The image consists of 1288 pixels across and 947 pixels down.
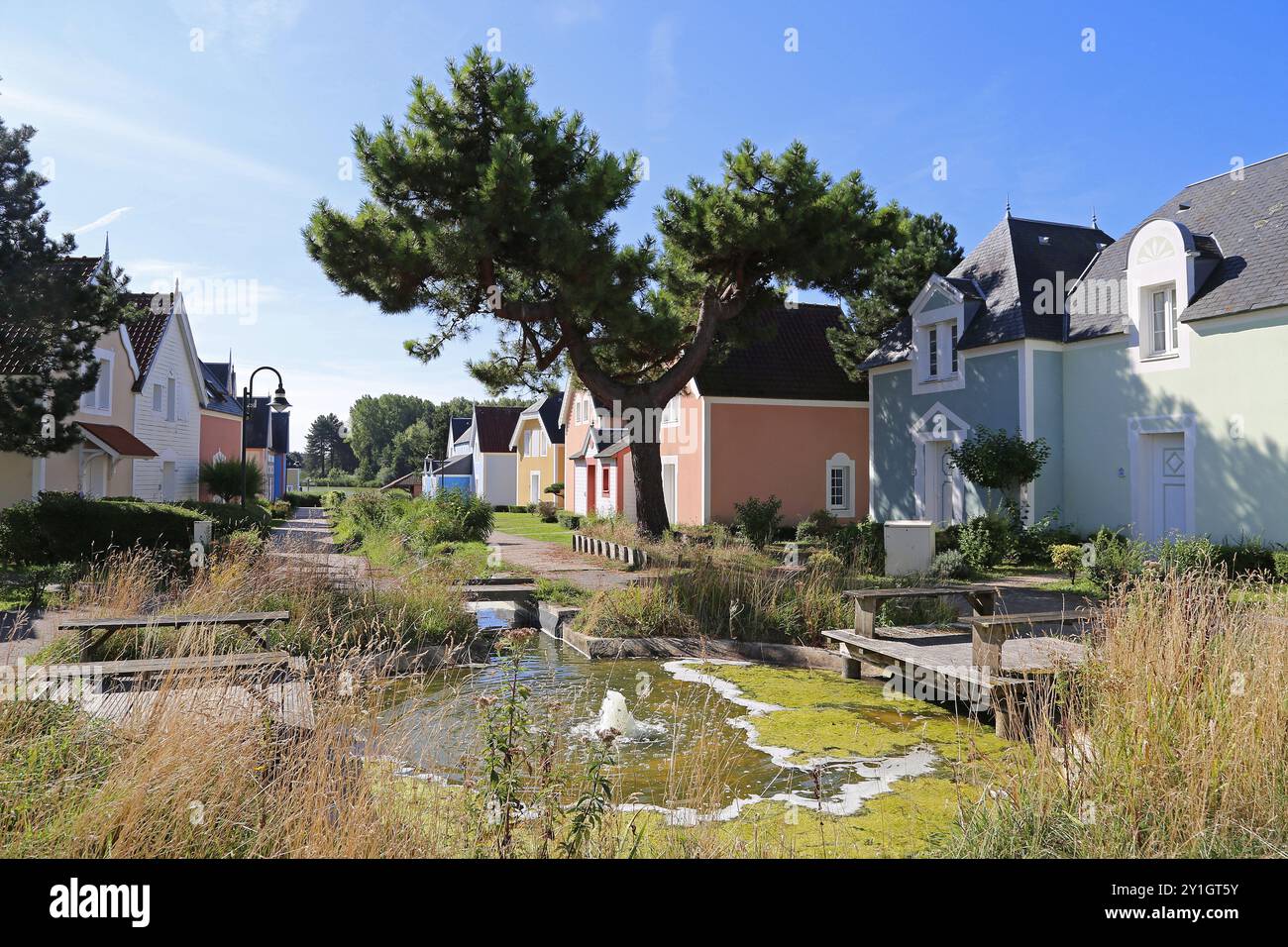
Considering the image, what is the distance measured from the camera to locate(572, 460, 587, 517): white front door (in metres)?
36.0

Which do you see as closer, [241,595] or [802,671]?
[241,595]

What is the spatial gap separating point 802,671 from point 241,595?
20.4ft

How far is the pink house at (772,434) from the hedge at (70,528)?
527 inches

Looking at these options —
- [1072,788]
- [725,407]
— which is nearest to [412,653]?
[1072,788]

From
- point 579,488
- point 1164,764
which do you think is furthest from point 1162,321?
point 579,488

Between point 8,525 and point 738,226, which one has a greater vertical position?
point 738,226

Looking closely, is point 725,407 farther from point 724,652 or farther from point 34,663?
point 34,663

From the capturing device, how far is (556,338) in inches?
841

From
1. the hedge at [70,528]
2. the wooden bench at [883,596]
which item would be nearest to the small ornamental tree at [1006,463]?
the wooden bench at [883,596]

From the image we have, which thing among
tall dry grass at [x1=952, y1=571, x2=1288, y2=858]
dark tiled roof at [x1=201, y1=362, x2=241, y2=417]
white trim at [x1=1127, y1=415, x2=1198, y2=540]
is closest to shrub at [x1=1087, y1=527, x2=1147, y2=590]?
white trim at [x1=1127, y1=415, x2=1198, y2=540]

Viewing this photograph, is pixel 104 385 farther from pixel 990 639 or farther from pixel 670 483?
pixel 990 639

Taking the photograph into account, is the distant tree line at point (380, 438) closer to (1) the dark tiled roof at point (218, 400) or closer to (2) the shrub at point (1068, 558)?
(1) the dark tiled roof at point (218, 400)

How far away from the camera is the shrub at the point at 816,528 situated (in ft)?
72.4

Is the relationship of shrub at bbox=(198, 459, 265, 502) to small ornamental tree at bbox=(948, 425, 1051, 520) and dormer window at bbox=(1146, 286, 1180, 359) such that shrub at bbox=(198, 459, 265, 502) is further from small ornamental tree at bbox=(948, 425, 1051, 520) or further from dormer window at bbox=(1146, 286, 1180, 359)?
dormer window at bbox=(1146, 286, 1180, 359)
